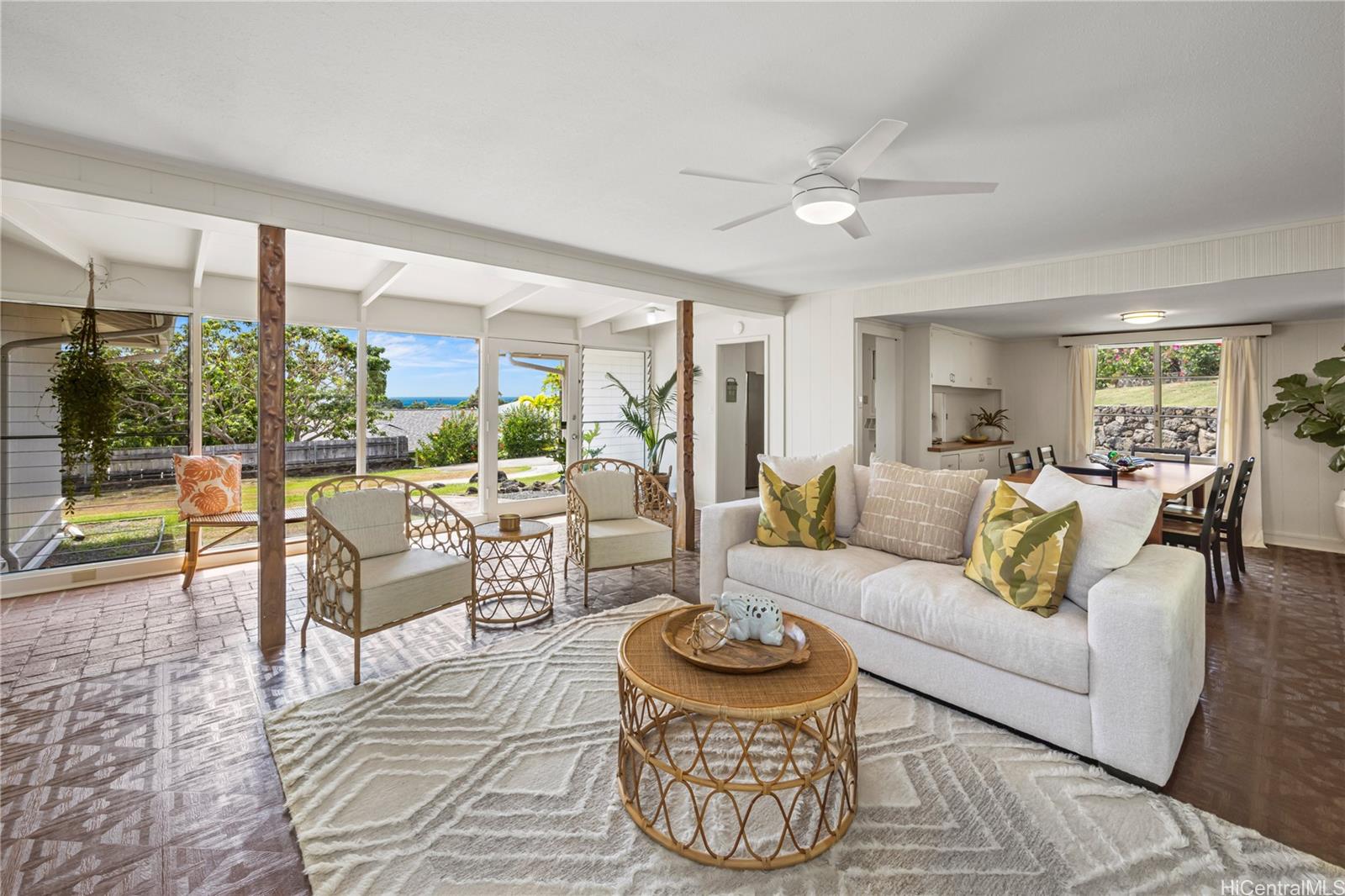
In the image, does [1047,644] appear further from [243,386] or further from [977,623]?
[243,386]

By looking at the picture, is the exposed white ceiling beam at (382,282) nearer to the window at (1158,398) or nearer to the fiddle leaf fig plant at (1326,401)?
the fiddle leaf fig plant at (1326,401)

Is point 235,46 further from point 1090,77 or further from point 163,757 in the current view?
point 1090,77

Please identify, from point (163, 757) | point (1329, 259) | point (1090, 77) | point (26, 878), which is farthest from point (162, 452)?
point (1329, 259)

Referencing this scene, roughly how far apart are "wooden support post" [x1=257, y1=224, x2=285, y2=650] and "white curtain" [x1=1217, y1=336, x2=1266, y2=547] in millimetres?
7880

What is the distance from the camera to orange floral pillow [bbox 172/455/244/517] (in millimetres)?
4199

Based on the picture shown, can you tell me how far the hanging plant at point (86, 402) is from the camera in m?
4.07

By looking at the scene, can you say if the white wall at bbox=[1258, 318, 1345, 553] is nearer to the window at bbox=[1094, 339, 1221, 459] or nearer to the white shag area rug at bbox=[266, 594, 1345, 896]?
the window at bbox=[1094, 339, 1221, 459]

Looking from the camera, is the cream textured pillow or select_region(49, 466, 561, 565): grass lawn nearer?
the cream textured pillow

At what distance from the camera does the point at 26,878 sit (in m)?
1.58

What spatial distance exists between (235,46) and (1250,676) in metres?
4.85

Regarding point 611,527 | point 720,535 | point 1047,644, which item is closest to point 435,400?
point 611,527

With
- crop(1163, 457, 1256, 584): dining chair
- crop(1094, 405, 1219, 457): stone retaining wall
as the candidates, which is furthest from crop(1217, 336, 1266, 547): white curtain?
crop(1163, 457, 1256, 584): dining chair

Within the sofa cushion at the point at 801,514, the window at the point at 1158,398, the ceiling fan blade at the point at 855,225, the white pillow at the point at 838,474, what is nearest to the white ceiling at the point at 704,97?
the ceiling fan blade at the point at 855,225

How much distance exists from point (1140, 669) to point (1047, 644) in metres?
0.27
